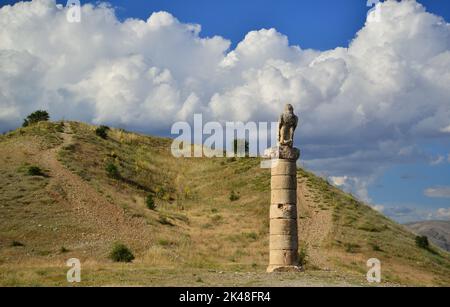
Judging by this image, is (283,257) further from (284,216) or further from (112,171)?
(112,171)

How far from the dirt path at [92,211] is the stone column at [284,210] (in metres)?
14.2

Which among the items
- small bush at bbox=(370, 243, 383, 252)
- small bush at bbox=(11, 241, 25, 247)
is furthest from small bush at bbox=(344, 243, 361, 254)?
small bush at bbox=(11, 241, 25, 247)

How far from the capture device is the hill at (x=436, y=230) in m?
94.0

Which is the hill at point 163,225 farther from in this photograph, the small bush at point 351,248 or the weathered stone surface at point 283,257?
the weathered stone surface at point 283,257

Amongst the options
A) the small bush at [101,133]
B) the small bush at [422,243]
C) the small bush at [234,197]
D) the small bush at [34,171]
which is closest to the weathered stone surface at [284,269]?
the small bush at [422,243]

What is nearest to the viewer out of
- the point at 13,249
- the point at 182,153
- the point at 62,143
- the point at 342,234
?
the point at 13,249

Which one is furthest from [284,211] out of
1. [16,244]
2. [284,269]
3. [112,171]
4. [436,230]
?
[436,230]

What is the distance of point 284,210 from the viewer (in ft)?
71.4

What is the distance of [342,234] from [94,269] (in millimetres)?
21244

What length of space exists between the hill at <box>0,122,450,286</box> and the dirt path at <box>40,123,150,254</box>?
85 mm

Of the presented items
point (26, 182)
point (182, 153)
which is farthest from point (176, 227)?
point (182, 153)

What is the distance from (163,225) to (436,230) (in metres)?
80.8
